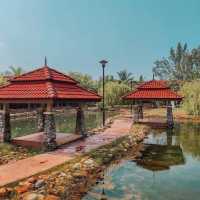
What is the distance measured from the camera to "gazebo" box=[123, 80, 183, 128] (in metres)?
24.5

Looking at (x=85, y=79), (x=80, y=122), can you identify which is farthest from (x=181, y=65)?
(x=80, y=122)

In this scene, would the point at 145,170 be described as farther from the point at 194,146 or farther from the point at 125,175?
the point at 194,146

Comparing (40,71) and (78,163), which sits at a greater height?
(40,71)

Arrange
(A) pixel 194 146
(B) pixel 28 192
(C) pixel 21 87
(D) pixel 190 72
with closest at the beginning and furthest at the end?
(B) pixel 28 192, (C) pixel 21 87, (A) pixel 194 146, (D) pixel 190 72

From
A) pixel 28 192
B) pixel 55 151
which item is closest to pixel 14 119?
pixel 55 151

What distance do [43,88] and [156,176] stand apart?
717 cm

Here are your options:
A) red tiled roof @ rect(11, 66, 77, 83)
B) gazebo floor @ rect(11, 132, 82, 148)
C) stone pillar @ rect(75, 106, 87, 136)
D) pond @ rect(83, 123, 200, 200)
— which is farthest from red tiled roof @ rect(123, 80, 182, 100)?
red tiled roof @ rect(11, 66, 77, 83)

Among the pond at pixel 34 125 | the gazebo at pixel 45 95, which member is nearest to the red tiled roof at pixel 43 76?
the gazebo at pixel 45 95

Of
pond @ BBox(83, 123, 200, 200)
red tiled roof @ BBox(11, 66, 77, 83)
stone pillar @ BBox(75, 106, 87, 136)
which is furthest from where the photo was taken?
stone pillar @ BBox(75, 106, 87, 136)

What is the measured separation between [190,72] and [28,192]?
9274 cm

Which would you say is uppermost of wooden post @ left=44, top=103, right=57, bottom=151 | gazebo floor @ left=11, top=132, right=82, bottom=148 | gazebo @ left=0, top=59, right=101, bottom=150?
gazebo @ left=0, top=59, right=101, bottom=150

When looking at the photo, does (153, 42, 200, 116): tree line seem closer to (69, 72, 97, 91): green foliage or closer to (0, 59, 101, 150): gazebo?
(69, 72, 97, 91): green foliage

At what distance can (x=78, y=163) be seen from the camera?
11.7 metres

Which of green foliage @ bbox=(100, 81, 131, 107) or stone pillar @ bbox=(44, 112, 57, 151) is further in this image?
green foliage @ bbox=(100, 81, 131, 107)
